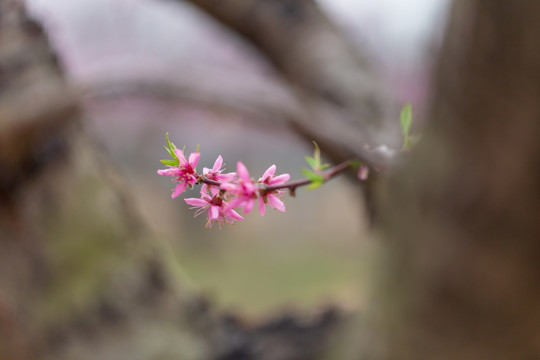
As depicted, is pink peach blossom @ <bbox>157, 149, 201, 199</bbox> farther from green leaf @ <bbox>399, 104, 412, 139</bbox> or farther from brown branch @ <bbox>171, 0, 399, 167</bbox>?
brown branch @ <bbox>171, 0, 399, 167</bbox>

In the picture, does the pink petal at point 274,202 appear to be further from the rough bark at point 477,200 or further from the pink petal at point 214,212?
the rough bark at point 477,200

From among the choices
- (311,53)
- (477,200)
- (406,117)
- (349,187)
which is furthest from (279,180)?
(311,53)

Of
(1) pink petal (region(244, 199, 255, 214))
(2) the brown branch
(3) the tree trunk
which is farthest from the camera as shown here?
(2) the brown branch

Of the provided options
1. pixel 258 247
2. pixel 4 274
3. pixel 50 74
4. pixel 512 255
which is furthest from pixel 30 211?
pixel 258 247

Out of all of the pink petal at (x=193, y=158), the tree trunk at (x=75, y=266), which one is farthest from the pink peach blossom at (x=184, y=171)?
the tree trunk at (x=75, y=266)

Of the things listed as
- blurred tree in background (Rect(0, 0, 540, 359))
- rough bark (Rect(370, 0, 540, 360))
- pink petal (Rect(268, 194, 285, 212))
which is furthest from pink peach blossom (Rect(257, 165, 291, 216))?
rough bark (Rect(370, 0, 540, 360))

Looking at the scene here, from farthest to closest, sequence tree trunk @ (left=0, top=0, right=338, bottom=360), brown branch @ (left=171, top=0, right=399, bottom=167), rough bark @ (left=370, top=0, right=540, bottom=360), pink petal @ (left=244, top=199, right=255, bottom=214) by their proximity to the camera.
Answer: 1. brown branch @ (left=171, top=0, right=399, bottom=167)
2. tree trunk @ (left=0, top=0, right=338, bottom=360)
3. rough bark @ (left=370, top=0, right=540, bottom=360)
4. pink petal @ (left=244, top=199, right=255, bottom=214)

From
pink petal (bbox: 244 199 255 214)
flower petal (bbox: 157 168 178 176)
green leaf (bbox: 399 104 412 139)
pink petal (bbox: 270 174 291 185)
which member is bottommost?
pink petal (bbox: 244 199 255 214)

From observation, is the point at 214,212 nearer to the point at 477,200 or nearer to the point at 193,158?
the point at 193,158
